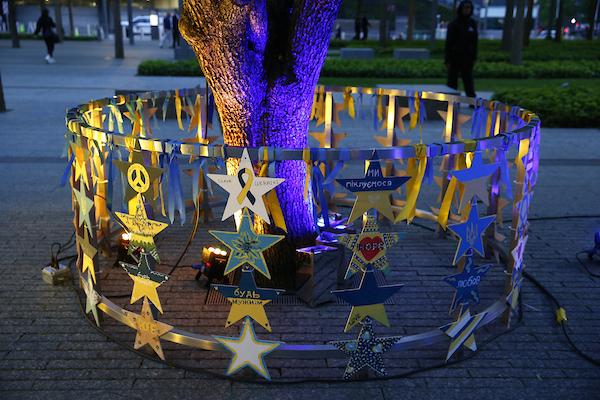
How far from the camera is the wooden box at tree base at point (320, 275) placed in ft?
15.6

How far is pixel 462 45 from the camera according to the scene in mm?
12633

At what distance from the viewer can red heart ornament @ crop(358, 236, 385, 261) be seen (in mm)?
3619

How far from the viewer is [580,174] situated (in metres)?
9.05

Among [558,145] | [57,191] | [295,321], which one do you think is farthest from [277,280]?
[558,145]

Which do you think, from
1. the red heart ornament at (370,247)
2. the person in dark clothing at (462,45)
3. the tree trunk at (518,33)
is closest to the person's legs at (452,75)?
the person in dark clothing at (462,45)

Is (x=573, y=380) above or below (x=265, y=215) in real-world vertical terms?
below

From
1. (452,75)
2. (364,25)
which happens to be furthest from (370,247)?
(364,25)

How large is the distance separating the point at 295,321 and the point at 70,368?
5.06ft

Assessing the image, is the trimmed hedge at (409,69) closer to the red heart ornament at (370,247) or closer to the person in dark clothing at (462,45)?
the person in dark clothing at (462,45)

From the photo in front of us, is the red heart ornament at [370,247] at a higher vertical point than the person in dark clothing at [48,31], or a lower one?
lower

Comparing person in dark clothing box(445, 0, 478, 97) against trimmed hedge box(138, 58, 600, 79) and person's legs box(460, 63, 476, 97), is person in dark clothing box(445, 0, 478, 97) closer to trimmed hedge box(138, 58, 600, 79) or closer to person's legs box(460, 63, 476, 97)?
person's legs box(460, 63, 476, 97)

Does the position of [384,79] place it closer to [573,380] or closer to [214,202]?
[214,202]

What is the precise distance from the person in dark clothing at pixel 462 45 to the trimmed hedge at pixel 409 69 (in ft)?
20.5

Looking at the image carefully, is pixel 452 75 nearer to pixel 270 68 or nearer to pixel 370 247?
pixel 270 68
